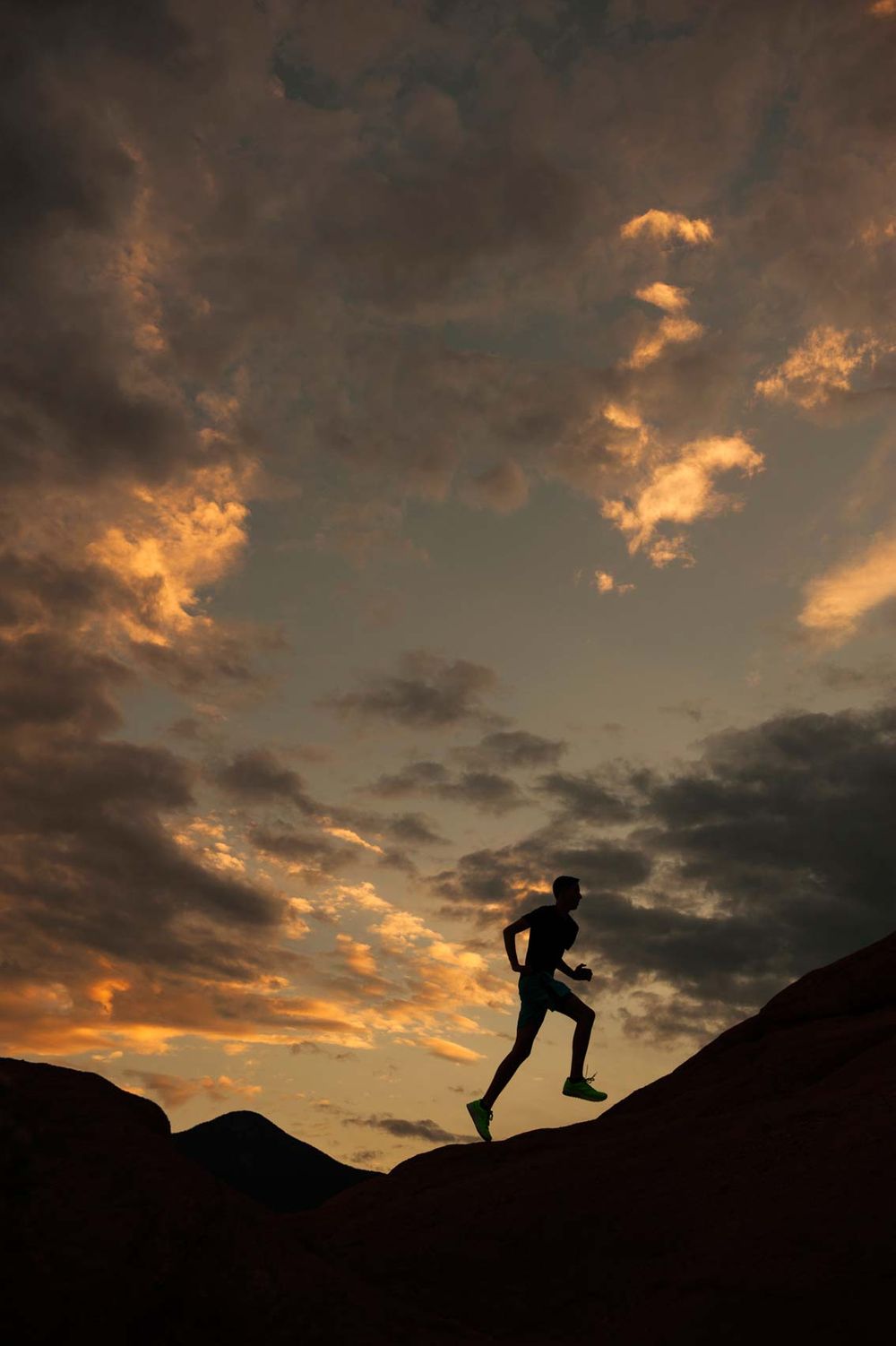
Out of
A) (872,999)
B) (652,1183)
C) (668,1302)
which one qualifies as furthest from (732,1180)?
(872,999)

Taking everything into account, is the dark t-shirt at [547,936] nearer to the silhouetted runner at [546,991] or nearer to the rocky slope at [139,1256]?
the silhouetted runner at [546,991]

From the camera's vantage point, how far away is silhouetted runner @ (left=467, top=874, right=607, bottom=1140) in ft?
38.1

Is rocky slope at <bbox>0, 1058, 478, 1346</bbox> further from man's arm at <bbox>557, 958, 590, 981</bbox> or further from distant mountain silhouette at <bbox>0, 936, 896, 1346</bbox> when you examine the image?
man's arm at <bbox>557, 958, 590, 981</bbox>

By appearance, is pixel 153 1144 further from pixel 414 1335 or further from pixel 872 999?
pixel 872 999

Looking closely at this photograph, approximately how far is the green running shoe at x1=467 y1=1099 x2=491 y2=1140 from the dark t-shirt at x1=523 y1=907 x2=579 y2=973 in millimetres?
1542

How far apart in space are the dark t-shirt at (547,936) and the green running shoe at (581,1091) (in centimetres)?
121

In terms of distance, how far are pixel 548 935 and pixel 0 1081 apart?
7433 mm

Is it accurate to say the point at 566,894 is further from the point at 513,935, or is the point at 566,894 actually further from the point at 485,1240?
the point at 485,1240

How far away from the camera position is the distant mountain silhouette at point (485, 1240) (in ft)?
16.3

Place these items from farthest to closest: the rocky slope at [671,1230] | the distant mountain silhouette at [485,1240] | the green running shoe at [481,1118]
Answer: the green running shoe at [481,1118]
the rocky slope at [671,1230]
the distant mountain silhouette at [485,1240]

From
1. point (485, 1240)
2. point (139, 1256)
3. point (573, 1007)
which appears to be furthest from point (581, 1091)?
point (139, 1256)

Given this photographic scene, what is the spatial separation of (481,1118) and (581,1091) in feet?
3.66

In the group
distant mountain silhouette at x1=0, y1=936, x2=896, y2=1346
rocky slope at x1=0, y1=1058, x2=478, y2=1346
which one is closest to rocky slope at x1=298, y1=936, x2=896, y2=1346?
distant mountain silhouette at x1=0, y1=936, x2=896, y2=1346

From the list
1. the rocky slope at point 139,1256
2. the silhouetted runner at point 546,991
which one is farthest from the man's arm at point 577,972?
the rocky slope at point 139,1256
